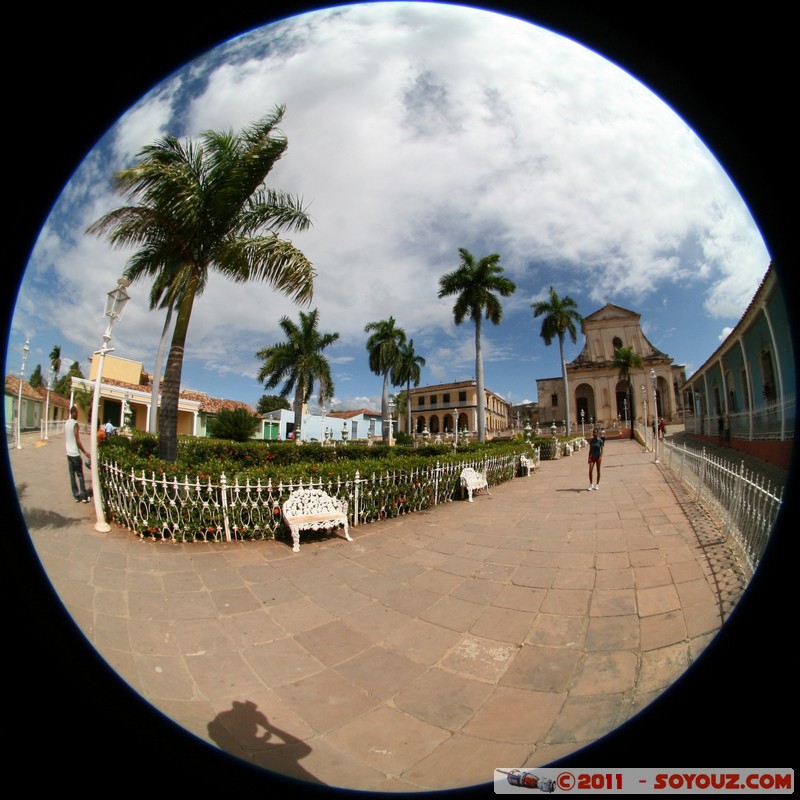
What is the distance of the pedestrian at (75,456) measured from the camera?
4.35ft

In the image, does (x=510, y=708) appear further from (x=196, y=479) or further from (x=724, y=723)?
(x=196, y=479)

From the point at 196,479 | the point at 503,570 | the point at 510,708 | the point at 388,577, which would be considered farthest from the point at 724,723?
the point at 196,479

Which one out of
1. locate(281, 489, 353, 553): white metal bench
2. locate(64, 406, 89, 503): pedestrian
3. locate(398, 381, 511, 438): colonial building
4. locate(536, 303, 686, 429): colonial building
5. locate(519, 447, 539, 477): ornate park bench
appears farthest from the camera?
locate(519, 447, 539, 477): ornate park bench

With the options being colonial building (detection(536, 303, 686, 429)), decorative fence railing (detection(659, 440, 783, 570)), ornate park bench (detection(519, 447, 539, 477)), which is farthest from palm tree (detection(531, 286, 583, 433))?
ornate park bench (detection(519, 447, 539, 477))

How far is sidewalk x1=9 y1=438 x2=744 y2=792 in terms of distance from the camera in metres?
0.85

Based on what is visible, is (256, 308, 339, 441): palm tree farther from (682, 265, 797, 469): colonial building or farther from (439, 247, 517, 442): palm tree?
(682, 265, 797, 469): colonial building

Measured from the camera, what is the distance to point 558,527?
220cm

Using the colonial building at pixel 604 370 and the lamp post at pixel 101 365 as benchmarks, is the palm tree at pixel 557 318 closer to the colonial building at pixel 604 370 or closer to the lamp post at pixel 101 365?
the colonial building at pixel 604 370

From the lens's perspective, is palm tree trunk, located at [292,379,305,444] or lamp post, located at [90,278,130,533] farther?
palm tree trunk, located at [292,379,305,444]

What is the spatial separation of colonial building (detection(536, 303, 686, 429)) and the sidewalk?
107cm

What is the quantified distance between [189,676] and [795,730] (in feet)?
5.17

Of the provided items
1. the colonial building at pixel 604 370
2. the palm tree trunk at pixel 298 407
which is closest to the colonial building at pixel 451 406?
the colonial building at pixel 604 370

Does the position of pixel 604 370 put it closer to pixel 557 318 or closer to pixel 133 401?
Result: pixel 557 318

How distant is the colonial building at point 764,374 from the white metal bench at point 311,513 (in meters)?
2.34
